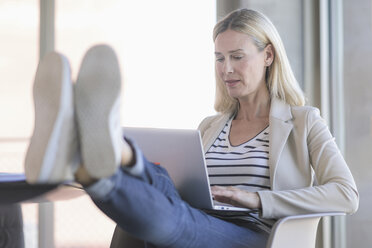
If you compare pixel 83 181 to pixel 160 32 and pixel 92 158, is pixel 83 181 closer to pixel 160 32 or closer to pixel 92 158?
pixel 92 158

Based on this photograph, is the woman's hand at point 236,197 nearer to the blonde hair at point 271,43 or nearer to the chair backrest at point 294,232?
the chair backrest at point 294,232

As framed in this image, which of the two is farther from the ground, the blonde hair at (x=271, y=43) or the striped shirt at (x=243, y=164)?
the blonde hair at (x=271, y=43)

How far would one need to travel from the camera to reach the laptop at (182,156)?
4.22 ft

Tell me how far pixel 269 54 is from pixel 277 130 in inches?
13.6

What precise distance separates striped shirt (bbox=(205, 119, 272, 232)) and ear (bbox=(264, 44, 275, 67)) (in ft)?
0.88

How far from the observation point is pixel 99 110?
89cm

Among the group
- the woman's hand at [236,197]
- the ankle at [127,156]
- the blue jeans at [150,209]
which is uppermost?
the ankle at [127,156]

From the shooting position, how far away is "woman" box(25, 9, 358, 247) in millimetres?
891

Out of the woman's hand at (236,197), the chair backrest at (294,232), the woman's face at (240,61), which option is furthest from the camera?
the woman's face at (240,61)

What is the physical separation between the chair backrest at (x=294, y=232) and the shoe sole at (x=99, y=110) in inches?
20.4

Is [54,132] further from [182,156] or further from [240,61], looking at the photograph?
[240,61]

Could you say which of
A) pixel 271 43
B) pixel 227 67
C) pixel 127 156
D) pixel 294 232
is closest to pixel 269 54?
pixel 271 43

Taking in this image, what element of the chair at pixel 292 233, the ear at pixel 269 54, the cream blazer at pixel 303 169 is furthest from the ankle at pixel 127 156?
the ear at pixel 269 54

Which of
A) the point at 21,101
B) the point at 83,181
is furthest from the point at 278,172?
the point at 21,101
